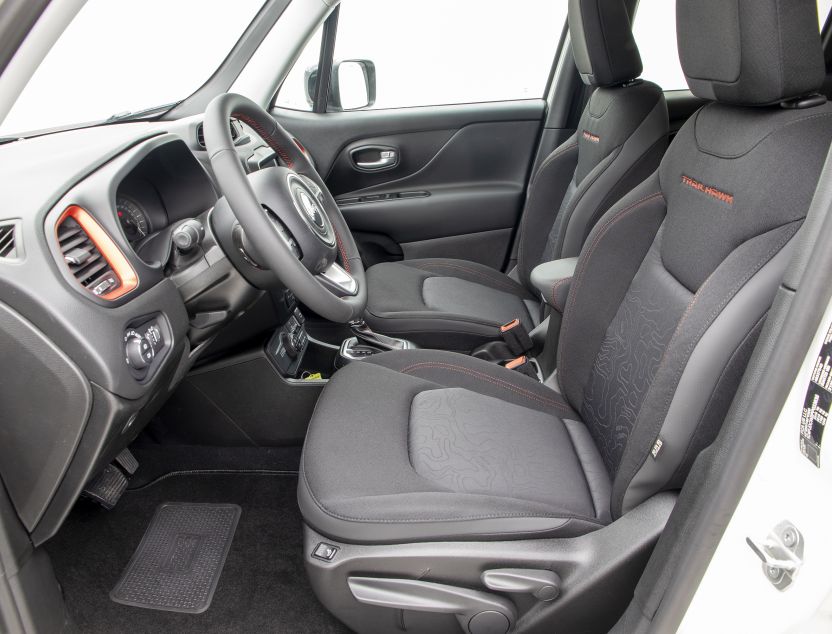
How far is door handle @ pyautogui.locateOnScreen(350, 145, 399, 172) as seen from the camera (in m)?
2.49

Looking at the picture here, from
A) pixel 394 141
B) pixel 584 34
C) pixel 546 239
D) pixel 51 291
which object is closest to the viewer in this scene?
pixel 51 291

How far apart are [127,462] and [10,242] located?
3.06ft

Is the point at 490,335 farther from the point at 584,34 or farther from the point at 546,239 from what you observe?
the point at 584,34

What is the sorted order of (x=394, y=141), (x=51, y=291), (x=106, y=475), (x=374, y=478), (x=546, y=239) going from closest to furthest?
A: (x=51, y=291) < (x=374, y=478) < (x=106, y=475) < (x=546, y=239) < (x=394, y=141)

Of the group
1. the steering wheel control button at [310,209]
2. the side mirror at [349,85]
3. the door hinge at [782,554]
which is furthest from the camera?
the side mirror at [349,85]

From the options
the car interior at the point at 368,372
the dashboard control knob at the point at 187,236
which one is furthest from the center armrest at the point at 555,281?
the dashboard control knob at the point at 187,236

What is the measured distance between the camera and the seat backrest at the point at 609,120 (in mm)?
1822

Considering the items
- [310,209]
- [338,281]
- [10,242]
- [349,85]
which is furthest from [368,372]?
[349,85]

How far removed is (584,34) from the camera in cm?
185

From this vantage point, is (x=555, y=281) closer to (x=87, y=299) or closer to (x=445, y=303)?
(x=445, y=303)

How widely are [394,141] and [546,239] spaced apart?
27.8 inches

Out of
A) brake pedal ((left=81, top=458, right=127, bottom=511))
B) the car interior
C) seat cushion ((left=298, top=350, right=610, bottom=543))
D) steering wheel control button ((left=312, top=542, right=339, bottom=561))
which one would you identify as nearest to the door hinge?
the car interior

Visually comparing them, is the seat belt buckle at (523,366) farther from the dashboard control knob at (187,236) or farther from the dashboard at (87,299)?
the dashboard control knob at (187,236)

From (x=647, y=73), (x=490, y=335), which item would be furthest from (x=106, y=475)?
(x=647, y=73)
